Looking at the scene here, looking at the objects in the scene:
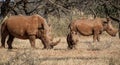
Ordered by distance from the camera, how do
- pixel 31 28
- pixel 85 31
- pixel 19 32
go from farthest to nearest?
pixel 85 31 < pixel 19 32 < pixel 31 28

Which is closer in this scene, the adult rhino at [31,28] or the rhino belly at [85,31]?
the adult rhino at [31,28]

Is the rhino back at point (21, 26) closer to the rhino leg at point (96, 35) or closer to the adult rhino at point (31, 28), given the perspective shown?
the adult rhino at point (31, 28)

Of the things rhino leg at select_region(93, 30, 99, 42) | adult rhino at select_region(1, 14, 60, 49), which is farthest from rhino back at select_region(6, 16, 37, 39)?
rhino leg at select_region(93, 30, 99, 42)

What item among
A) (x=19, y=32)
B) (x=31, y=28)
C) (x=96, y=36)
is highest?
(x=31, y=28)

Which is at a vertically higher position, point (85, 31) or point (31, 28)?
point (31, 28)

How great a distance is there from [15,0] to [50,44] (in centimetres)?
208

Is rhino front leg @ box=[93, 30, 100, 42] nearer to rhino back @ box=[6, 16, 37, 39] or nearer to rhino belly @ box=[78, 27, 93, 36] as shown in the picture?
rhino belly @ box=[78, 27, 93, 36]

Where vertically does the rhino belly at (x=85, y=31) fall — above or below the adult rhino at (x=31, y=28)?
below

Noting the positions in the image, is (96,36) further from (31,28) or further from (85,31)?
(31,28)

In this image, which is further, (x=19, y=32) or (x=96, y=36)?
(x=96, y=36)

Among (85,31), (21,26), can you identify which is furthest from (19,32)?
(85,31)

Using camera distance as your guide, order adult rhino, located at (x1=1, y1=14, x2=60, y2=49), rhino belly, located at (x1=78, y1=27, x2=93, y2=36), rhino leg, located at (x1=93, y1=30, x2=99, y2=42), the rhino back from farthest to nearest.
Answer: rhino leg, located at (x1=93, y1=30, x2=99, y2=42), rhino belly, located at (x1=78, y1=27, x2=93, y2=36), the rhino back, adult rhino, located at (x1=1, y1=14, x2=60, y2=49)

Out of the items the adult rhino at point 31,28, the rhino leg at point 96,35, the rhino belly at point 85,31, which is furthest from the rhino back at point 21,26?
the rhino leg at point 96,35

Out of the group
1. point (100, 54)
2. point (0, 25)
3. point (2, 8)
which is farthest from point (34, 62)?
point (0, 25)
